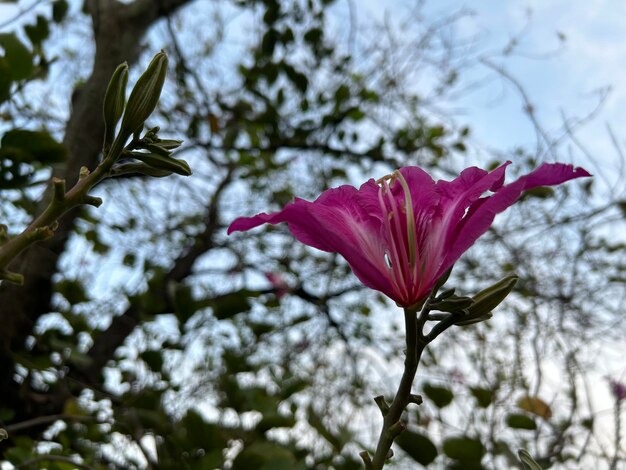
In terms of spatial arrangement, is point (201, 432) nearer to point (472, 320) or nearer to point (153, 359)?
point (153, 359)

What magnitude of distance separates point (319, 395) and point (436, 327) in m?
2.25

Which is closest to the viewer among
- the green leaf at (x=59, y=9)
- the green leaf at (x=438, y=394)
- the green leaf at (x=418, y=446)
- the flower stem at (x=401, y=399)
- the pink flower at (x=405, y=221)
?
the flower stem at (x=401, y=399)

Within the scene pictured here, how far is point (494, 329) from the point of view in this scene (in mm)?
2639

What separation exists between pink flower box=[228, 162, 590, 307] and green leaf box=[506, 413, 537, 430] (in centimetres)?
54

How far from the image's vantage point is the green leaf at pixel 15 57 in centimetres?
103

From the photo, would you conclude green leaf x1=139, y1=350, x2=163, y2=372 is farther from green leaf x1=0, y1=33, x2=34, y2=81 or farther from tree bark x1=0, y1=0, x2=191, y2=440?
green leaf x1=0, y1=33, x2=34, y2=81

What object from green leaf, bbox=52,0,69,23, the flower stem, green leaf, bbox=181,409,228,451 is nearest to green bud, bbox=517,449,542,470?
the flower stem

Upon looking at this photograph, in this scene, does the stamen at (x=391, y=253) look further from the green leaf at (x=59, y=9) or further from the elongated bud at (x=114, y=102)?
the green leaf at (x=59, y=9)

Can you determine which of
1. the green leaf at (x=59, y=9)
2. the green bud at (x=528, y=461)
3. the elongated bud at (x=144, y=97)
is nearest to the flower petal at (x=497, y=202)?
the green bud at (x=528, y=461)

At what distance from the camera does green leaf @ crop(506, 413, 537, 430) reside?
1011 millimetres

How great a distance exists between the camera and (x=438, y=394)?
0.96 meters

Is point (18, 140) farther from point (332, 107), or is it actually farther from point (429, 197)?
point (332, 107)

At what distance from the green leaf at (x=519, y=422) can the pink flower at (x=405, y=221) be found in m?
0.54

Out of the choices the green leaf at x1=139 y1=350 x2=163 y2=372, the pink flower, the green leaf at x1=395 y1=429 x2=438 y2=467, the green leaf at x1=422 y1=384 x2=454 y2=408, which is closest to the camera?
the pink flower
